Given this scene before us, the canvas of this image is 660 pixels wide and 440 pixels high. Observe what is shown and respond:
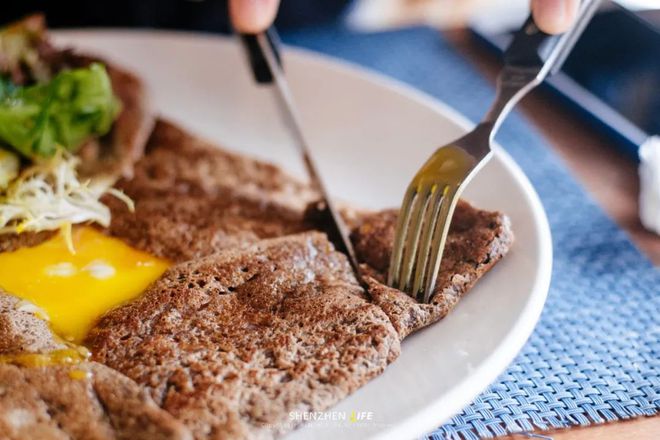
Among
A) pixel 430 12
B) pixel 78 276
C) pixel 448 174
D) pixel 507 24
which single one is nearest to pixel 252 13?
pixel 448 174

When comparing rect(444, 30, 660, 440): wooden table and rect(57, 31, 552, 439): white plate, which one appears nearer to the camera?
rect(57, 31, 552, 439): white plate

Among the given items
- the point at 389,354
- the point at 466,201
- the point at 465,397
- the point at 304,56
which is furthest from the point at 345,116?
the point at 465,397

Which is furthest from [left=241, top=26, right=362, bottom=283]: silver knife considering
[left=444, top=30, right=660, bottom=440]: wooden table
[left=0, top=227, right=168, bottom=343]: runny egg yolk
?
[left=444, top=30, right=660, bottom=440]: wooden table

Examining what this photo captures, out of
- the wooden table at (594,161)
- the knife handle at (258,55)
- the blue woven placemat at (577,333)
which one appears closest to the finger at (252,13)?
the knife handle at (258,55)

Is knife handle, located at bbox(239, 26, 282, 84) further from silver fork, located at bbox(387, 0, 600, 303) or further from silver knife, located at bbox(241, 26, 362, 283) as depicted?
silver fork, located at bbox(387, 0, 600, 303)

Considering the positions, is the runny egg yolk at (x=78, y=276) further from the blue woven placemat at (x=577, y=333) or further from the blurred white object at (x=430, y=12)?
the blurred white object at (x=430, y=12)

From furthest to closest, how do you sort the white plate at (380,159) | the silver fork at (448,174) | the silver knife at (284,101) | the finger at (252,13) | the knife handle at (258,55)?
1. the knife handle at (258,55)
2. the finger at (252,13)
3. the silver knife at (284,101)
4. the silver fork at (448,174)
5. the white plate at (380,159)
